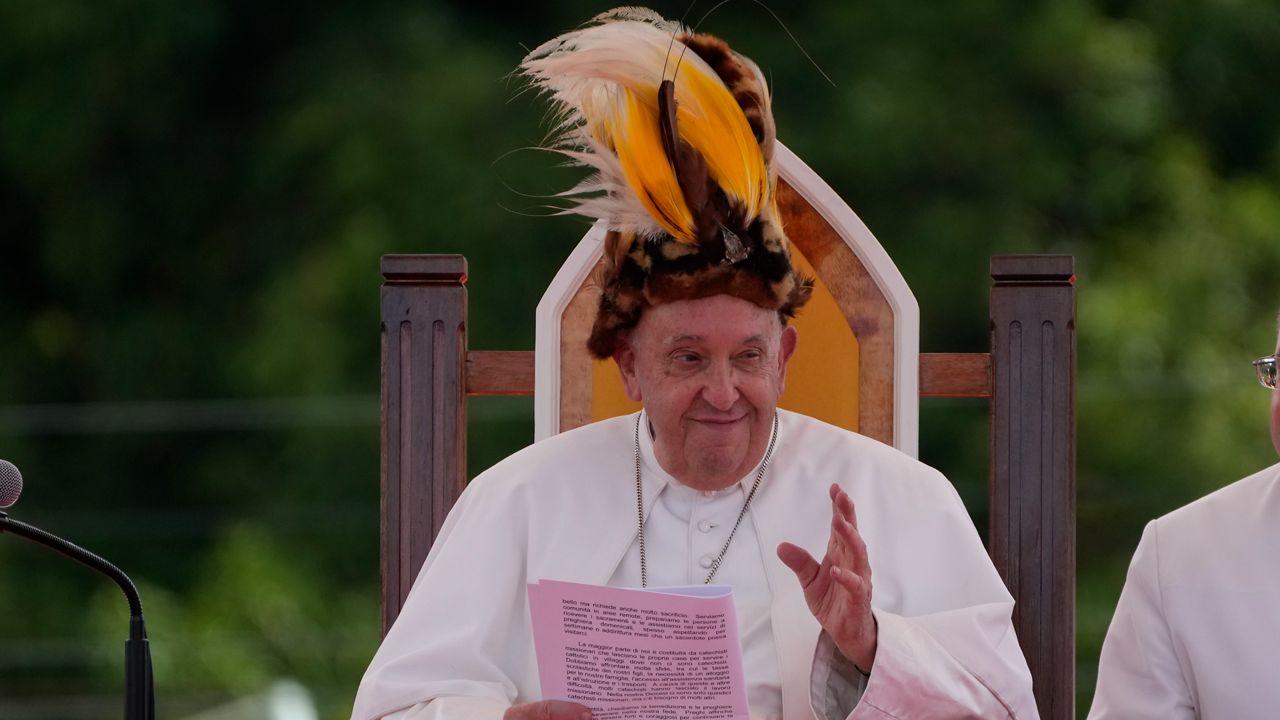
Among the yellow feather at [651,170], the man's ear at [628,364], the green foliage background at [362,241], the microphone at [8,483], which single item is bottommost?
the microphone at [8,483]

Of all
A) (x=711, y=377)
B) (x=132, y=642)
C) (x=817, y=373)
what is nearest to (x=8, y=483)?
(x=132, y=642)

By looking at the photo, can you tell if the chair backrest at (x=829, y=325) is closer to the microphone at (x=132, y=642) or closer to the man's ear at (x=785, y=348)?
the man's ear at (x=785, y=348)

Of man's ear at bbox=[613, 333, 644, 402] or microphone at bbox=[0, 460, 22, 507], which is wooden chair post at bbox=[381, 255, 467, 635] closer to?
man's ear at bbox=[613, 333, 644, 402]

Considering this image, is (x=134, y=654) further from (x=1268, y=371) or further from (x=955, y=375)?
(x=1268, y=371)

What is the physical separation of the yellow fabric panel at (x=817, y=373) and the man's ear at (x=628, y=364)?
0.18 m

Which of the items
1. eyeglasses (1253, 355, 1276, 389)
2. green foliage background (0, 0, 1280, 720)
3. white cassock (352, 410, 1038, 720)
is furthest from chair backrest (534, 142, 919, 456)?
green foliage background (0, 0, 1280, 720)

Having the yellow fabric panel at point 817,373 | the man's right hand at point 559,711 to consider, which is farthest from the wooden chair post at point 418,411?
the man's right hand at point 559,711

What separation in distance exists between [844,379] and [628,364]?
44 cm

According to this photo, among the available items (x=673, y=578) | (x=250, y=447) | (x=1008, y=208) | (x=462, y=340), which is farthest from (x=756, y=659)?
(x=250, y=447)

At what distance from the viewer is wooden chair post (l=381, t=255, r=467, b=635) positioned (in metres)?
3.39

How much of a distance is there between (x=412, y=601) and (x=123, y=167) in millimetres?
7770

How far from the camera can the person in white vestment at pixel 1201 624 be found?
2756 mm

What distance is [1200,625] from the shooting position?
278 centimetres

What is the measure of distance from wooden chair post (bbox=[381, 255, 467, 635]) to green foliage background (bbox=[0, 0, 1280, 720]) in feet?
16.0
